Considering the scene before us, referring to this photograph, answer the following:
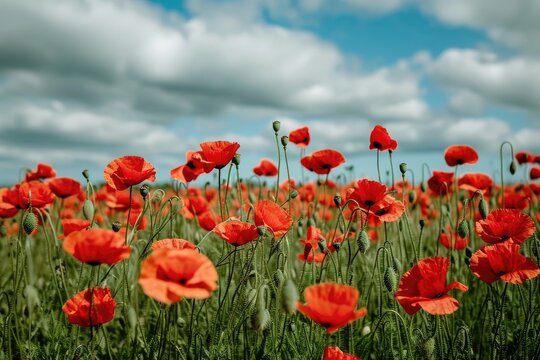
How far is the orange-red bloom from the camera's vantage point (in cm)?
213

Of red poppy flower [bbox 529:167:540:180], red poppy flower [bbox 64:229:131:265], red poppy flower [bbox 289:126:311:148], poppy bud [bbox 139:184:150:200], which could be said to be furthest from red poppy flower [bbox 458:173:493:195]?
red poppy flower [bbox 64:229:131:265]

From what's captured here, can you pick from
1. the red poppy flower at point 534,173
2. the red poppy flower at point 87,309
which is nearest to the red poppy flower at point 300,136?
the red poppy flower at point 87,309

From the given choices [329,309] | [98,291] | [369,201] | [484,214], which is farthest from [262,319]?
[484,214]

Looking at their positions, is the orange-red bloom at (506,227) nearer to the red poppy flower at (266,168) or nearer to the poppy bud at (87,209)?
the poppy bud at (87,209)

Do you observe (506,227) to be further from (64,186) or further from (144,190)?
(64,186)

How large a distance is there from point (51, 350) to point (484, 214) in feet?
7.42

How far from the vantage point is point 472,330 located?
116 inches

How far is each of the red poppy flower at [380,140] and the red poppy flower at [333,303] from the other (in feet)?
5.32

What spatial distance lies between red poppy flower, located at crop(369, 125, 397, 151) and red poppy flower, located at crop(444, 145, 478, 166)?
634 millimetres

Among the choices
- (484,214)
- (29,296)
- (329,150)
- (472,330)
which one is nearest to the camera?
(29,296)

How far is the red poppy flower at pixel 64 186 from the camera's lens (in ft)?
10.1

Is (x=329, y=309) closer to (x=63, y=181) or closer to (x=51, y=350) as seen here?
(x=51, y=350)

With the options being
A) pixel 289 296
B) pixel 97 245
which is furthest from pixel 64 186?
pixel 289 296

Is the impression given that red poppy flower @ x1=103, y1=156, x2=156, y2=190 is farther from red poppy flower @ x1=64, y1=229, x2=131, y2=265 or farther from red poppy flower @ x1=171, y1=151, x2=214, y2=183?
red poppy flower @ x1=64, y1=229, x2=131, y2=265
